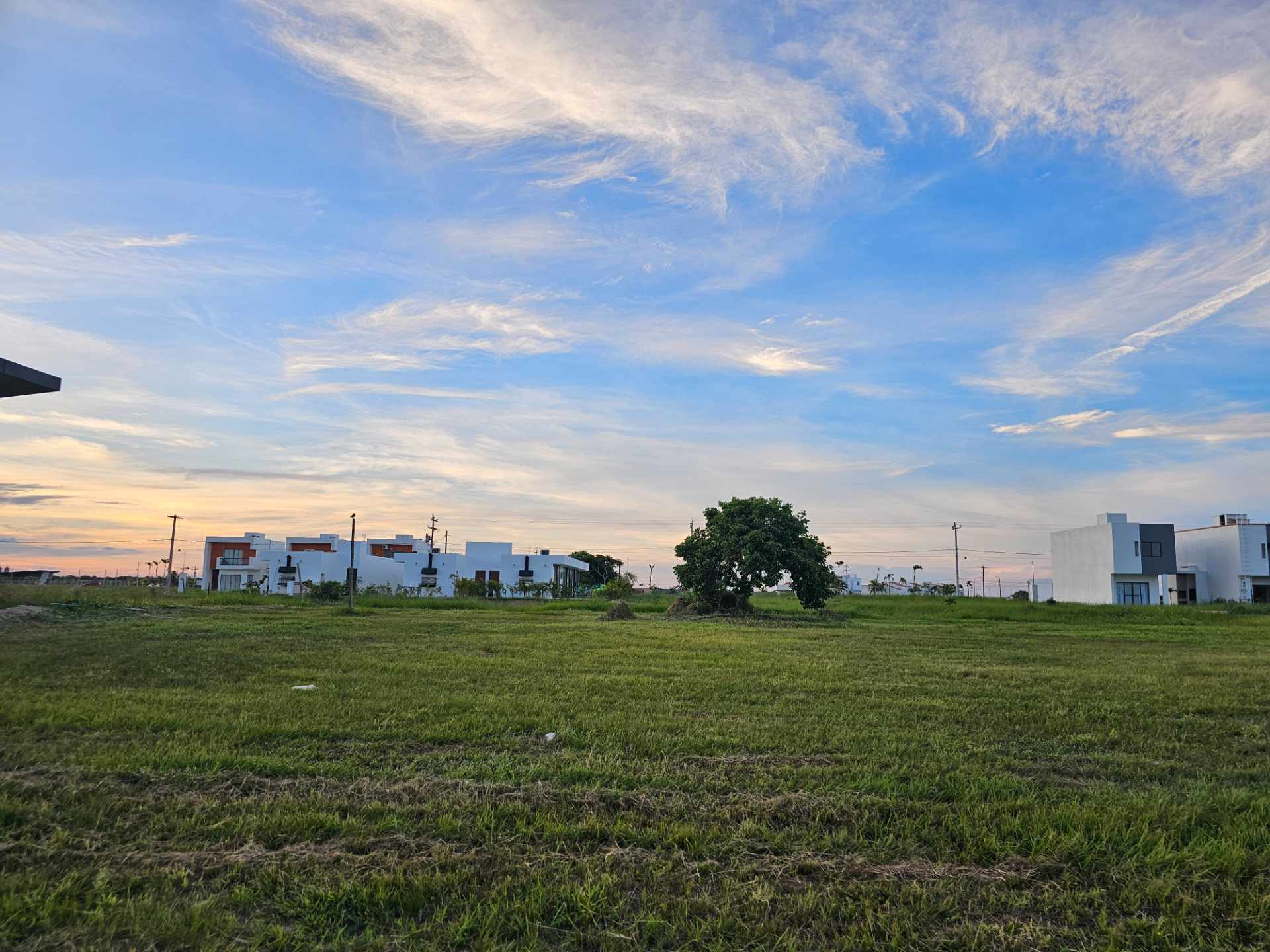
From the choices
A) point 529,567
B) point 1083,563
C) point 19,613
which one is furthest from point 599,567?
point 19,613

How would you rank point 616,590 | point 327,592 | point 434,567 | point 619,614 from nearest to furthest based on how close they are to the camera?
1. point 619,614
2. point 327,592
3. point 616,590
4. point 434,567

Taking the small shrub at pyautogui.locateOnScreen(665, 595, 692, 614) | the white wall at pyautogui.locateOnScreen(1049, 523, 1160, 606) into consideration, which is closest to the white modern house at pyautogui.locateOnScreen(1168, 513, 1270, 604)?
the white wall at pyautogui.locateOnScreen(1049, 523, 1160, 606)

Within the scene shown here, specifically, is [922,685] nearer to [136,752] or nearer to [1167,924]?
[1167,924]

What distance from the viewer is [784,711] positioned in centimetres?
813

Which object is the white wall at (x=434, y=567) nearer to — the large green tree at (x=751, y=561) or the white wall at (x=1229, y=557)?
the large green tree at (x=751, y=561)

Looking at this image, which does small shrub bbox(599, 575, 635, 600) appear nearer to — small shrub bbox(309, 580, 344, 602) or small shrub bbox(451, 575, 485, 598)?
small shrub bbox(451, 575, 485, 598)

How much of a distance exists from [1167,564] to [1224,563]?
20.3 feet

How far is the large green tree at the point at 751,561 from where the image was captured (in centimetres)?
3200

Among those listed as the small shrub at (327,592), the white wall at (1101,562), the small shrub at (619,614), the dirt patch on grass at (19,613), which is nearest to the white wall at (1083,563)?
the white wall at (1101,562)

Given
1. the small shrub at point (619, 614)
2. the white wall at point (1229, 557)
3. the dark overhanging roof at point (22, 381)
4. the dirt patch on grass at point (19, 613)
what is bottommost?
the small shrub at point (619, 614)

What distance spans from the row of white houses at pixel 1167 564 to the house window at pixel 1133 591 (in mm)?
49

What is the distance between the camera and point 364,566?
7500cm

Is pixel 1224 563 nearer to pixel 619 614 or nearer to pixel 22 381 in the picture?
pixel 619 614

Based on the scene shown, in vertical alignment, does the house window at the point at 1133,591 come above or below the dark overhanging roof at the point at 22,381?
below
